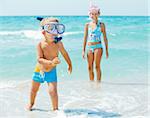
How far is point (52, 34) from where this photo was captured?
5051 mm

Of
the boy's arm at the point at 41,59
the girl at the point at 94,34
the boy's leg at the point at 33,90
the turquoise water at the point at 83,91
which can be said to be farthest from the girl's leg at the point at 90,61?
the boy's arm at the point at 41,59

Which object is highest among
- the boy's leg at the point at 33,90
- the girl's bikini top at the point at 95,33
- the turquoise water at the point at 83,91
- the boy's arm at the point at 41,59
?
the girl's bikini top at the point at 95,33

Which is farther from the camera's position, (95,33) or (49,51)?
(95,33)

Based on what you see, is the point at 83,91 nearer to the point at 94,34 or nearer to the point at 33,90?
the point at 94,34

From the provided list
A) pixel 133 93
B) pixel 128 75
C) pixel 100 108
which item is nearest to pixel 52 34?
pixel 100 108

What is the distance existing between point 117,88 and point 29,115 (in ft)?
7.04

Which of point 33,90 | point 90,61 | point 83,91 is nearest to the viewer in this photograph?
point 33,90

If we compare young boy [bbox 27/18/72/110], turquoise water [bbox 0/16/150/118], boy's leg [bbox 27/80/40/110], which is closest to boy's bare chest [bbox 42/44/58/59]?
young boy [bbox 27/18/72/110]

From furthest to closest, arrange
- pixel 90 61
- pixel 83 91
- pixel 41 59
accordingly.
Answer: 1. pixel 90 61
2. pixel 83 91
3. pixel 41 59

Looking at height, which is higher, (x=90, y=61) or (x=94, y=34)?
(x=94, y=34)

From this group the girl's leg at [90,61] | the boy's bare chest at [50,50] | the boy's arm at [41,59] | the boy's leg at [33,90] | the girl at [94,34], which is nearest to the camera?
the boy's arm at [41,59]

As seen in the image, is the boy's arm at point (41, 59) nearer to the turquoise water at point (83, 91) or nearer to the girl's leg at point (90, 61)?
the turquoise water at point (83, 91)

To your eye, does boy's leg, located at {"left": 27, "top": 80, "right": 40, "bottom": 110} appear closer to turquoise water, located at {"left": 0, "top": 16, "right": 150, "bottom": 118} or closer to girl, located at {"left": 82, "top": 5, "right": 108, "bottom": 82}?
turquoise water, located at {"left": 0, "top": 16, "right": 150, "bottom": 118}

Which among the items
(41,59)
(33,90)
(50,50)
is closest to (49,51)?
(50,50)
